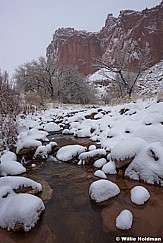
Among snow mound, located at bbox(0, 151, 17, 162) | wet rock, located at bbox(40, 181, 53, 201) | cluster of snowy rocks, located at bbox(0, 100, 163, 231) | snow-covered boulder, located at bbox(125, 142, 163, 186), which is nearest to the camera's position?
cluster of snowy rocks, located at bbox(0, 100, 163, 231)

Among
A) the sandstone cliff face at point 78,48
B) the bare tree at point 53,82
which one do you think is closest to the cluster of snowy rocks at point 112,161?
the bare tree at point 53,82

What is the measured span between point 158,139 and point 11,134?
3956mm

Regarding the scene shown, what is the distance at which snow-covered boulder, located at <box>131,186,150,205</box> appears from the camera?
2881mm

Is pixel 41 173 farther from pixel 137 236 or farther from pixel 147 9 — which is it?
pixel 147 9

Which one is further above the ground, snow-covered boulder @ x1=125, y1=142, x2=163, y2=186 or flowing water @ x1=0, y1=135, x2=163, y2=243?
snow-covered boulder @ x1=125, y1=142, x2=163, y2=186

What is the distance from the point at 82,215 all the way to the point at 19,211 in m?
0.84

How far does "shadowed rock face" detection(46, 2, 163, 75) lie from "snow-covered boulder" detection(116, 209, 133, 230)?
3527 centimetres

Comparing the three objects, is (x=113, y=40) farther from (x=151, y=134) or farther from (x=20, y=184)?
(x=20, y=184)

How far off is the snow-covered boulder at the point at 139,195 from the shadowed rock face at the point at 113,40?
34799mm

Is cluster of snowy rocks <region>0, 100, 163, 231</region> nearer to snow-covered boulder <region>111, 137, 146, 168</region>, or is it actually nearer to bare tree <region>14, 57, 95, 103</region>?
snow-covered boulder <region>111, 137, 146, 168</region>

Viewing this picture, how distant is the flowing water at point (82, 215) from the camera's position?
2.30 m

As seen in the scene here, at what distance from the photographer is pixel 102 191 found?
3006 millimetres

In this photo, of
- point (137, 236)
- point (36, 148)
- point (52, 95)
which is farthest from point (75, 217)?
point (52, 95)

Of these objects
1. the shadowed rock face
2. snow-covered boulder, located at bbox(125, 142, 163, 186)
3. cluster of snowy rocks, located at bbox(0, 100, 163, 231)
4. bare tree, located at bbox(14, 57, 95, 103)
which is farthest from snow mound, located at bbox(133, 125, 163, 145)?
the shadowed rock face
